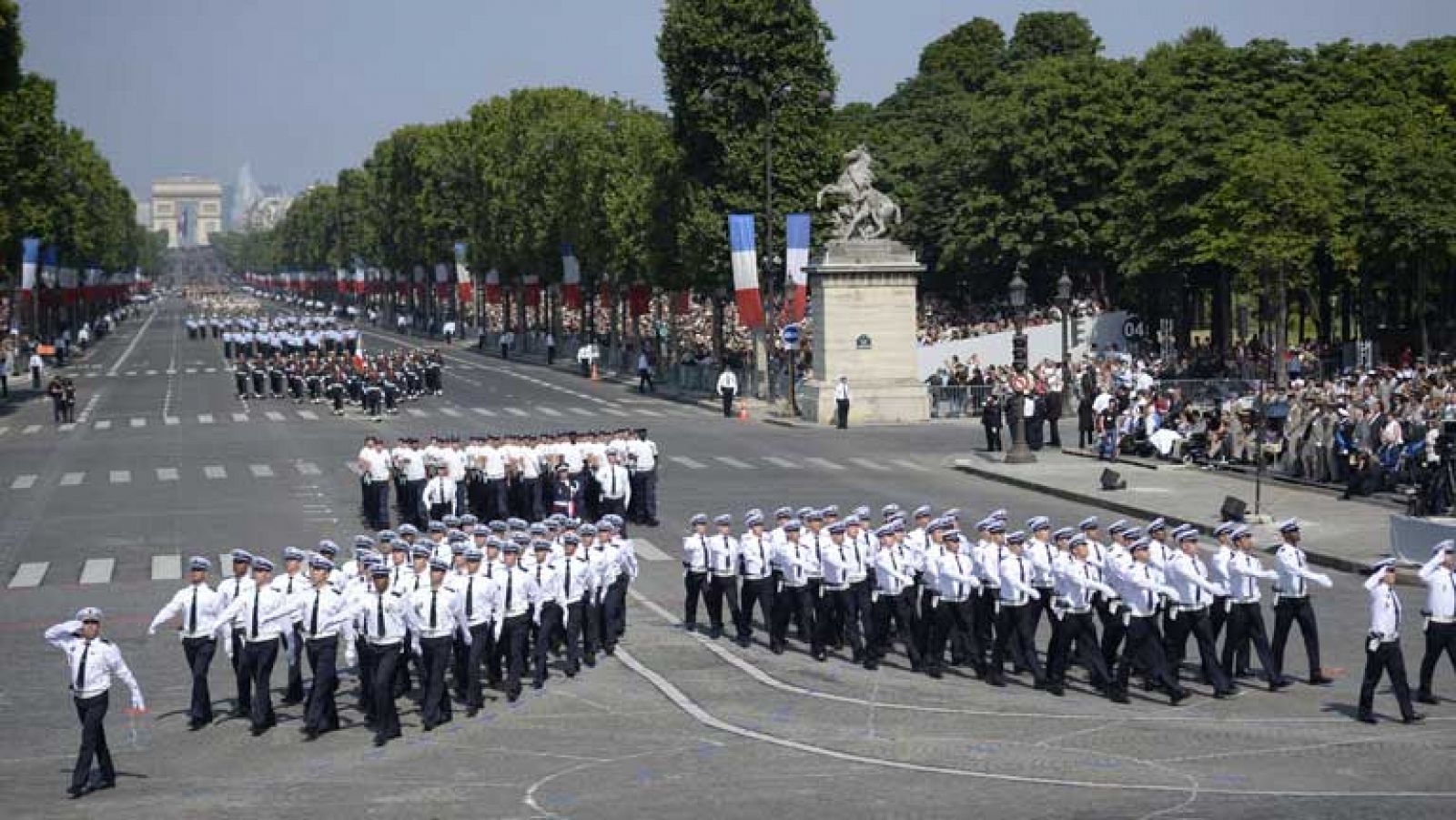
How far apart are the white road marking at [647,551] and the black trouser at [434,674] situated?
37.6ft

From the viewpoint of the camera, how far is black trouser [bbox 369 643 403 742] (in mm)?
20656

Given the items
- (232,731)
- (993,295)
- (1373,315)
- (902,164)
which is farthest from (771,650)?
(902,164)

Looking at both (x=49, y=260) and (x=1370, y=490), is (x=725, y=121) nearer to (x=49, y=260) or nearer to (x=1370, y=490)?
(x=1370, y=490)

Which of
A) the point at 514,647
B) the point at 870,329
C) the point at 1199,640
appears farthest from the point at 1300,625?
the point at 870,329

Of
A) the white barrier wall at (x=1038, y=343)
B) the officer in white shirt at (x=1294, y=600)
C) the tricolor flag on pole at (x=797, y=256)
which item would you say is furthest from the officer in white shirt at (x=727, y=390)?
the officer in white shirt at (x=1294, y=600)

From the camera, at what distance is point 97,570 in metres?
33.2

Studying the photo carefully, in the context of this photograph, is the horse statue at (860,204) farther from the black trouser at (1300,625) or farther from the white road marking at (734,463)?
the black trouser at (1300,625)

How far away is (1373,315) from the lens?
78.5 metres

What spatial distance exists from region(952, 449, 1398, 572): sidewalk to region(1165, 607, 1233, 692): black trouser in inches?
357

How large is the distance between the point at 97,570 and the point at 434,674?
1380 cm

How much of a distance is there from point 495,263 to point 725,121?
4961 cm

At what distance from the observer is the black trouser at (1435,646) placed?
20.9 meters

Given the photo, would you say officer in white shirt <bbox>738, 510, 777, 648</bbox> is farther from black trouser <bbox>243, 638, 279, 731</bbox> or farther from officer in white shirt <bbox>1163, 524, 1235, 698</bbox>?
black trouser <bbox>243, 638, 279, 731</bbox>

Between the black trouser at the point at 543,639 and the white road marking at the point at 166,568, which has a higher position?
the black trouser at the point at 543,639
